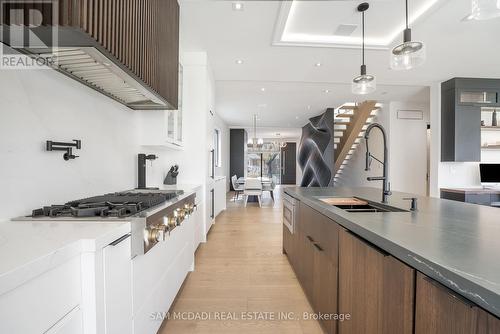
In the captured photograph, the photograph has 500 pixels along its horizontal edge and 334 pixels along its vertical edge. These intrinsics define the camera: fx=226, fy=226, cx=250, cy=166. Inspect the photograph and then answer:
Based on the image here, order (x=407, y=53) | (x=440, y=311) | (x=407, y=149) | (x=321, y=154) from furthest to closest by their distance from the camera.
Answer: (x=321, y=154)
(x=407, y=149)
(x=407, y=53)
(x=440, y=311)

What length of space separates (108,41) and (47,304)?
1.04 meters

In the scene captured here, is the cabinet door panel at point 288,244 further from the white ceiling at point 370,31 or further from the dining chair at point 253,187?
the dining chair at point 253,187

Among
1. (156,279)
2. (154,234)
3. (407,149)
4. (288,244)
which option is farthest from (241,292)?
(407,149)

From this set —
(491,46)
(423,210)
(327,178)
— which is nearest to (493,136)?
(491,46)

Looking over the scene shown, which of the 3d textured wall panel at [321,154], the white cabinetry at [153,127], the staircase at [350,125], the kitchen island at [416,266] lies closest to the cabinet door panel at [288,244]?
the kitchen island at [416,266]

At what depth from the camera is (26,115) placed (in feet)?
3.55

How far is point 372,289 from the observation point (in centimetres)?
90

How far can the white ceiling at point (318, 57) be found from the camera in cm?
219

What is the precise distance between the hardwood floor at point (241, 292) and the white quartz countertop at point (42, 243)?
1.06 meters

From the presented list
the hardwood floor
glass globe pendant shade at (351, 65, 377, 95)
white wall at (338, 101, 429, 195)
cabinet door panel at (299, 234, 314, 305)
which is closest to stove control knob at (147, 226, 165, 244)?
the hardwood floor

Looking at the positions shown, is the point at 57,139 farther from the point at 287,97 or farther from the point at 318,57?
the point at 287,97

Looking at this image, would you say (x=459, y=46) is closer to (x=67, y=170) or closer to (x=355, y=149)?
(x=67, y=170)

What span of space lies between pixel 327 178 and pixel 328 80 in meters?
3.09

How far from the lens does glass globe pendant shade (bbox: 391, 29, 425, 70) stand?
1.67m
